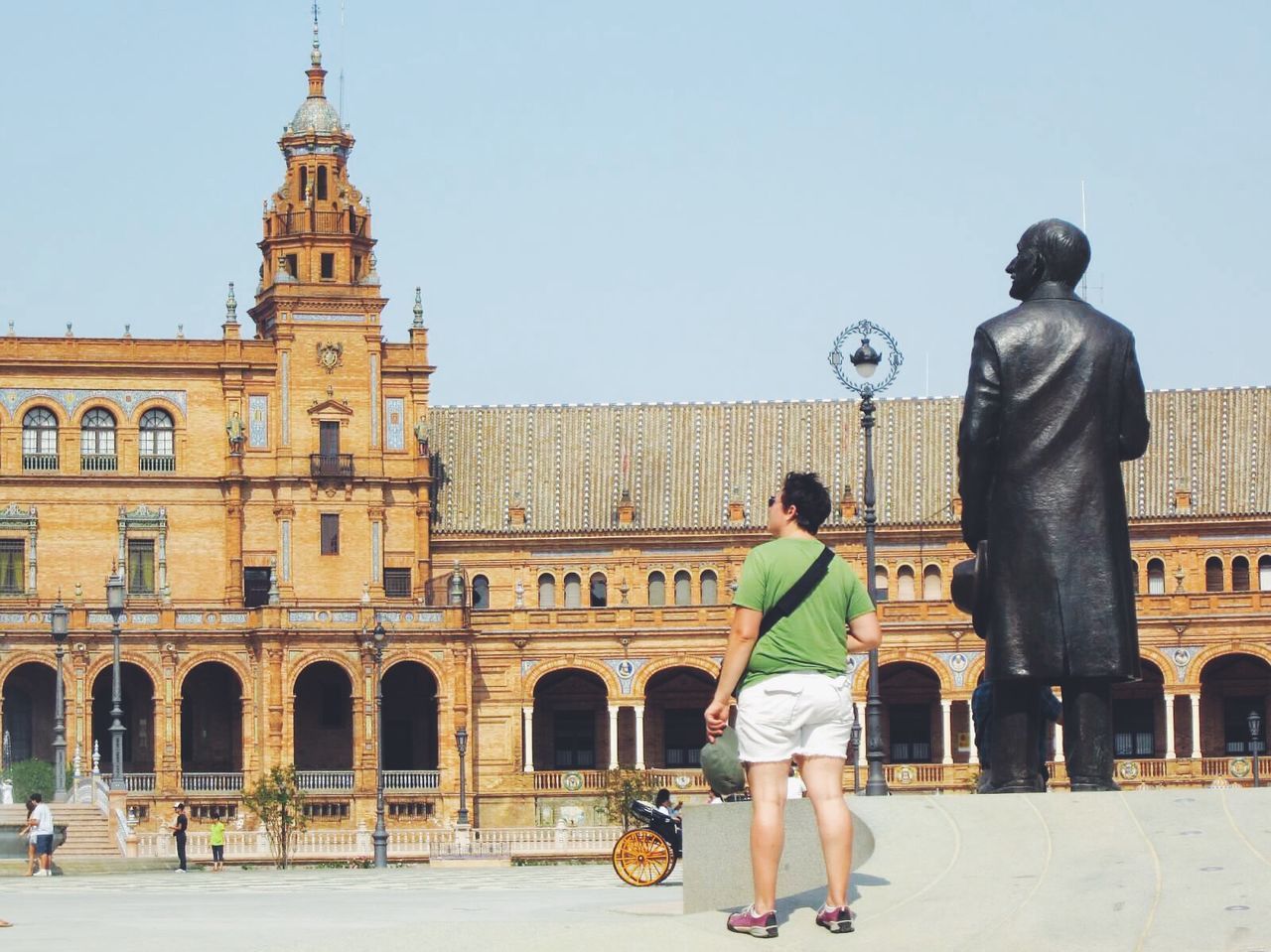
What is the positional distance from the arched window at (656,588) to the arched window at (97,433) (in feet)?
59.5

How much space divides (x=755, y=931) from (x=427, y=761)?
68.3 metres

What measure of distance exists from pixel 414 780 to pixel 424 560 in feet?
31.0

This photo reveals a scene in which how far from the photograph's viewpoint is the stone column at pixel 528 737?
272ft

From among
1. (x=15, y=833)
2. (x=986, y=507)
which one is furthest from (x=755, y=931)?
(x=15, y=833)

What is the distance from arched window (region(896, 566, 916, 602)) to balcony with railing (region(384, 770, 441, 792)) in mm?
18206

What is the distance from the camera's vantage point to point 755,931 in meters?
16.2

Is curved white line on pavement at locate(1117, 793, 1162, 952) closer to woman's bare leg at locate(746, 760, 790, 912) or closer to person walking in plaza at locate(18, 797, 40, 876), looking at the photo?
woman's bare leg at locate(746, 760, 790, 912)

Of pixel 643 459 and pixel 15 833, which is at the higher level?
pixel 643 459

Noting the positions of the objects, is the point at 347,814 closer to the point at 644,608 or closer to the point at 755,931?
the point at 644,608

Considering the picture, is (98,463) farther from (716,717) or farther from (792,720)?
(792,720)

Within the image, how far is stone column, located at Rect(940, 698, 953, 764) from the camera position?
82562 mm

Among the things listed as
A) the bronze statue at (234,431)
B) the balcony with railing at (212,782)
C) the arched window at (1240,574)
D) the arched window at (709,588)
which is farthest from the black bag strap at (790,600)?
the arched window at (1240,574)

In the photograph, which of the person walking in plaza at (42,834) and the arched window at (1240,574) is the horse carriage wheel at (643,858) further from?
the arched window at (1240,574)

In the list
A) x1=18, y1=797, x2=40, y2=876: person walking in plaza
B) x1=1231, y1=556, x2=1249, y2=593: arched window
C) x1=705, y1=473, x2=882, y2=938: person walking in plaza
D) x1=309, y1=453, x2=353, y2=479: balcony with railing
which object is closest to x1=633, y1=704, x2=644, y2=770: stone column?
x1=309, y1=453, x2=353, y2=479: balcony with railing
